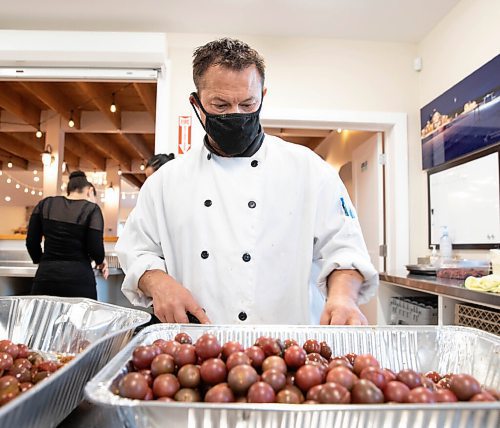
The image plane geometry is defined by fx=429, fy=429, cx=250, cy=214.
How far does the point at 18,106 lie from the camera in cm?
Result: 537

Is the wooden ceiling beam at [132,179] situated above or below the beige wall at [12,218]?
above

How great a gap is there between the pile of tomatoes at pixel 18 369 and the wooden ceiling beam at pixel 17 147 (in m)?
7.34

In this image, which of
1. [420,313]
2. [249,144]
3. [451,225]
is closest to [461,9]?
[451,225]

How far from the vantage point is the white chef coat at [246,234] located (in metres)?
1.23

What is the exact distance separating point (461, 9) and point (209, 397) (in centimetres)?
308

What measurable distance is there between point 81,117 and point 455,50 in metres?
5.05

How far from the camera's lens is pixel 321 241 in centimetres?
127

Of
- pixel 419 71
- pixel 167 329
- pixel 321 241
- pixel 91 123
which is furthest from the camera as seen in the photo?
pixel 91 123

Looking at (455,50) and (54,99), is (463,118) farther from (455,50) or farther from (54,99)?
(54,99)

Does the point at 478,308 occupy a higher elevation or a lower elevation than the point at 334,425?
lower

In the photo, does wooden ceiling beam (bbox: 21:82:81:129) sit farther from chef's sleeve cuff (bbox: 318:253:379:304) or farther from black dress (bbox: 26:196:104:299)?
chef's sleeve cuff (bbox: 318:253:379:304)

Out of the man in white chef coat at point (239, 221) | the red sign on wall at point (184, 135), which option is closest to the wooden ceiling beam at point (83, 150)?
the red sign on wall at point (184, 135)

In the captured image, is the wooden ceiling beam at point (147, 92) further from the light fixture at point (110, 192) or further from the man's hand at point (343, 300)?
the light fixture at point (110, 192)

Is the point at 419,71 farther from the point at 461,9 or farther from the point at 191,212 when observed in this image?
the point at 191,212
